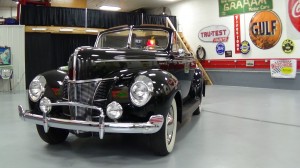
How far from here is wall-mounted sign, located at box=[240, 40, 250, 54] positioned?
9562 mm

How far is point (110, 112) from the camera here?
2.35 metres

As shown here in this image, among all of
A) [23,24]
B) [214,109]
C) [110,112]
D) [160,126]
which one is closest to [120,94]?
[110,112]

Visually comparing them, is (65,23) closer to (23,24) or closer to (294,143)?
(23,24)

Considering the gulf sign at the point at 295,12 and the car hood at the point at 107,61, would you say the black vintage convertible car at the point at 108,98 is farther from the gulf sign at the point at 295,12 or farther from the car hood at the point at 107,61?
the gulf sign at the point at 295,12

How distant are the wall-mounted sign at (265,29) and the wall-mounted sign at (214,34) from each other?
3.67 ft

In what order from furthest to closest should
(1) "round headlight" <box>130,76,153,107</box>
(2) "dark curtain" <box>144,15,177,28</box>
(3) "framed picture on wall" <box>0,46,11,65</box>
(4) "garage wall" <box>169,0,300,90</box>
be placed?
1. (2) "dark curtain" <box>144,15,177,28</box>
2. (3) "framed picture on wall" <box>0,46,11,65</box>
3. (4) "garage wall" <box>169,0,300,90</box>
4. (1) "round headlight" <box>130,76,153,107</box>

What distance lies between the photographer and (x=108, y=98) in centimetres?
246

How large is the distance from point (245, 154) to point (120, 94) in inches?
50.3

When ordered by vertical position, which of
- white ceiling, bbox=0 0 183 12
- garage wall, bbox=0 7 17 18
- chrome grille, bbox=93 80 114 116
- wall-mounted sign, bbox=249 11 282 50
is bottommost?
chrome grille, bbox=93 80 114 116

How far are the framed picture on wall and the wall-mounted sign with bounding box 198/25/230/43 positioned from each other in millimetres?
6946

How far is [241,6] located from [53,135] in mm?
8435

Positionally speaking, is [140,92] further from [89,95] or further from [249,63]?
[249,63]

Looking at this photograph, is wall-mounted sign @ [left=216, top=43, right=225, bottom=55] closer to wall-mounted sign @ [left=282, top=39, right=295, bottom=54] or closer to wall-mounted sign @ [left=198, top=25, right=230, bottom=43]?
wall-mounted sign @ [left=198, top=25, right=230, bottom=43]

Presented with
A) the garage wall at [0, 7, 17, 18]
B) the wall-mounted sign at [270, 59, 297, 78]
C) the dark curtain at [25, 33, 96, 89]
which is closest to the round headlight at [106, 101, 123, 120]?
the wall-mounted sign at [270, 59, 297, 78]
